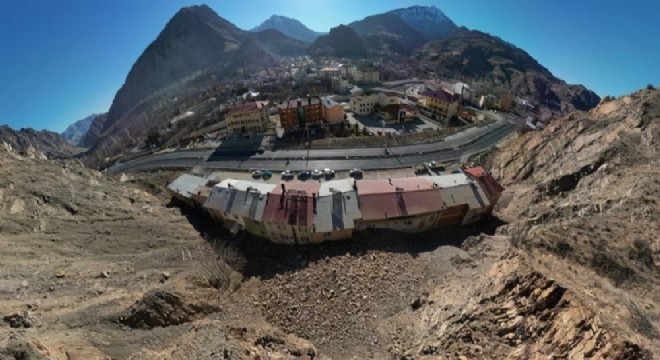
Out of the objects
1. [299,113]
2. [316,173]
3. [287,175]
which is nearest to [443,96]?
[299,113]

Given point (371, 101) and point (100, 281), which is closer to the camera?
point (100, 281)

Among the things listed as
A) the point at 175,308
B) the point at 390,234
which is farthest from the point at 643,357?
the point at 175,308

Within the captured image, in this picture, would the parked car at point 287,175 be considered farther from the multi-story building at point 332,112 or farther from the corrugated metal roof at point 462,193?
the multi-story building at point 332,112

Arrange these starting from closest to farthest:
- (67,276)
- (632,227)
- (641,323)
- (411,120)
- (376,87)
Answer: (641,323)
(632,227)
(67,276)
(411,120)
(376,87)

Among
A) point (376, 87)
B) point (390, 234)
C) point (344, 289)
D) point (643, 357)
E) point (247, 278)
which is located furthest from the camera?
point (376, 87)

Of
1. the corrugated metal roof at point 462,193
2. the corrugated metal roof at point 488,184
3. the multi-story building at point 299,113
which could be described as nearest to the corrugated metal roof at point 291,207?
the corrugated metal roof at point 462,193

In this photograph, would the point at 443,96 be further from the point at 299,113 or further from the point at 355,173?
the point at 355,173

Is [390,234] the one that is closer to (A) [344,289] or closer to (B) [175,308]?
(A) [344,289]
